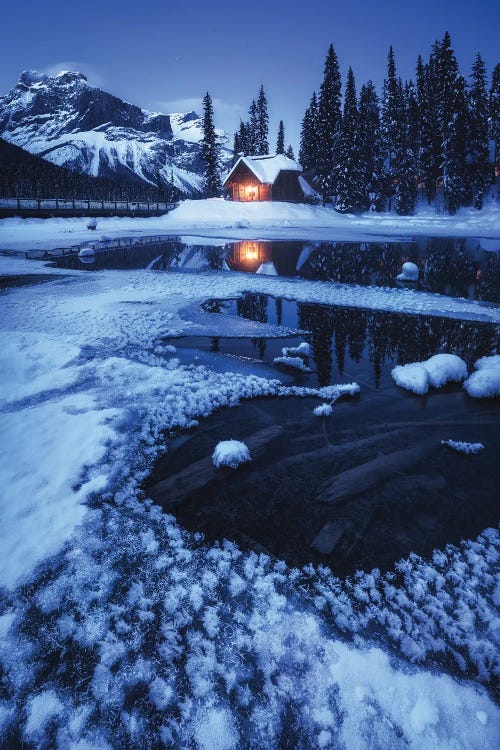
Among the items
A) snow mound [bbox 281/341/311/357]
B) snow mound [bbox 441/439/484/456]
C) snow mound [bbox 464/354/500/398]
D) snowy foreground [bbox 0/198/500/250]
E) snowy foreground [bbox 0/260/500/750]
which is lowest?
snowy foreground [bbox 0/260/500/750]

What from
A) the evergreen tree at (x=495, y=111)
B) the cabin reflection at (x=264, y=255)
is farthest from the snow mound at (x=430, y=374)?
the evergreen tree at (x=495, y=111)

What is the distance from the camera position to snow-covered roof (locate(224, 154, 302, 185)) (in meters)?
47.9

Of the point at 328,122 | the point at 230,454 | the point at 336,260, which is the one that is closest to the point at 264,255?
the point at 336,260

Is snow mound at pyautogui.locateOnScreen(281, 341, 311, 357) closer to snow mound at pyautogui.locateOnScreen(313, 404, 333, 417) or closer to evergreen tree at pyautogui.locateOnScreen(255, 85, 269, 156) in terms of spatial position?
snow mound at pyautogui.locateOnScreen(313, 404, 333, 417)

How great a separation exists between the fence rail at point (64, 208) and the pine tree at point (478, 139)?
35.2 m

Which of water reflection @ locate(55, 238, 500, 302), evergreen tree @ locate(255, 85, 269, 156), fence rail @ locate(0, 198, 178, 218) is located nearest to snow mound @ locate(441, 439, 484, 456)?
water reflection @ locate(55, 238, 500, 302)

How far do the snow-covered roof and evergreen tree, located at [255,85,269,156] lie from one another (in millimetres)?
15956

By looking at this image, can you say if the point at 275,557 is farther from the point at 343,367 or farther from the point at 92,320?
the point at 92,320

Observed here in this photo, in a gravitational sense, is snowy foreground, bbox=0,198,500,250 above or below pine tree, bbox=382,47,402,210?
below

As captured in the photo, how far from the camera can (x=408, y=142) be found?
46688mm

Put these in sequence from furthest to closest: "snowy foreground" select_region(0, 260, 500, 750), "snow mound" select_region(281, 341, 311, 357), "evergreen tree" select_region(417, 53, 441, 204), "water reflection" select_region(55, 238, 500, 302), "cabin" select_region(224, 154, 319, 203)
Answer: "cabin" select_region(224, 154, 319, 203) < "evergreen tree" select_region(417, 53, 441, 204) < "water reflection" select_region(55, 238, 500, 302) < "snow mound" select_region(281, 341, 311, 357) < "snowy foreground" select_region(0, 260, 500, 750)

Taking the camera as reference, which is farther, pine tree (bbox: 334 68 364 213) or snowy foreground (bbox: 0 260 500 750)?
pine tree (bbox: 334 68 364 213)

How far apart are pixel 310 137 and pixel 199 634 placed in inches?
2465

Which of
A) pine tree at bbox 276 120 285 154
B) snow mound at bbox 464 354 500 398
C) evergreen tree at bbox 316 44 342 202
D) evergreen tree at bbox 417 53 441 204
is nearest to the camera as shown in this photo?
snow mound at bbox 464 354 500 398
